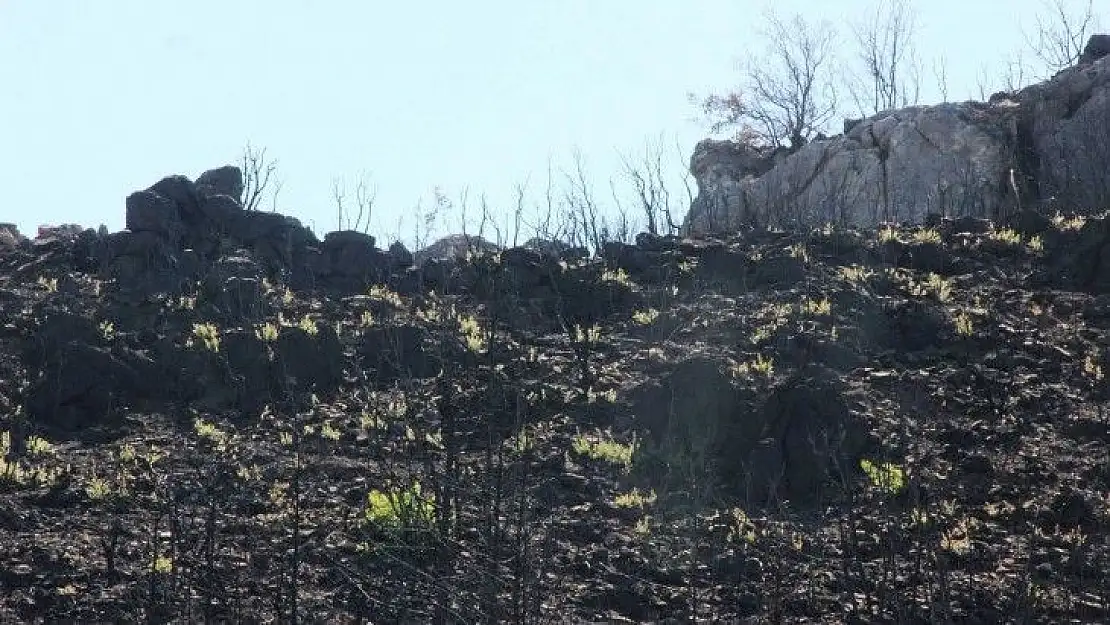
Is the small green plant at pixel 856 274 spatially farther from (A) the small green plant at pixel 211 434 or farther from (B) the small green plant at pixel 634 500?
(A) the small green plant at pixel 211 434

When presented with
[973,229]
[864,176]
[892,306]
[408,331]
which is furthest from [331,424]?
[864,176]

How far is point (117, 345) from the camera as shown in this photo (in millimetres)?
16875

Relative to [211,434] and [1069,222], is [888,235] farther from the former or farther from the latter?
[211,434]

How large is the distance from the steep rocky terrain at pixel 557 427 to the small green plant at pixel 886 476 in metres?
0.05

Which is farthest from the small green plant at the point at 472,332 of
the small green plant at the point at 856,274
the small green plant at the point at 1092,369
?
the small green plant at the point at 1092,369

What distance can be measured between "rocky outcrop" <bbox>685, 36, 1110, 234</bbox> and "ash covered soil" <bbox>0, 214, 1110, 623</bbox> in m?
7.48

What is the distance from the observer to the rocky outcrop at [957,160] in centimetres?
2795

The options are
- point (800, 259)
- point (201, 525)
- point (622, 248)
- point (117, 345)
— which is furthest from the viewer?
point (622, 248)

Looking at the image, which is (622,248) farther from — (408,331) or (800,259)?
(408,331)

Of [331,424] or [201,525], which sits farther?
[331,424]

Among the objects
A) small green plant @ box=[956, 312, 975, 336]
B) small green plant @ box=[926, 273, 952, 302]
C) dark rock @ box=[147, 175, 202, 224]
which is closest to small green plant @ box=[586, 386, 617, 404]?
small green plant @ box=[956, 312, 975, 336]

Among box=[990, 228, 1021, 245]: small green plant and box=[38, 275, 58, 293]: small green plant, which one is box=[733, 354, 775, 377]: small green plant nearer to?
box=[990, 228, 1021, 245]: small green plant

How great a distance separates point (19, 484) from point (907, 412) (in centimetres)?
955

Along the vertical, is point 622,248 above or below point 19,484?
above
